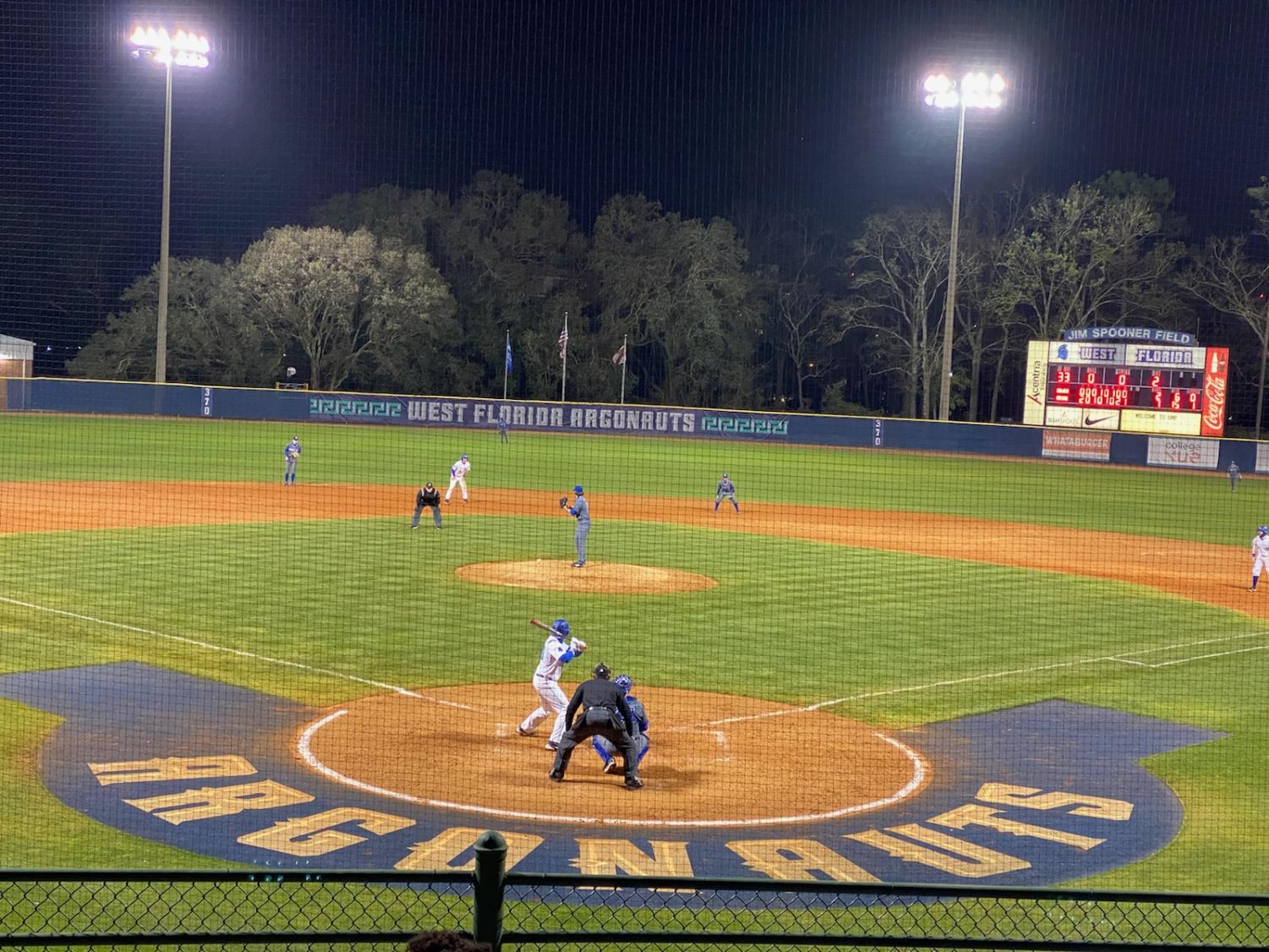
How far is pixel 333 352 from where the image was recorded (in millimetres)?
60469

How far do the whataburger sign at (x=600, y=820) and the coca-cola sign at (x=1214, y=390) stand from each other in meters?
31.7

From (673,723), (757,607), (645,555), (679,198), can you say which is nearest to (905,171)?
(679,198)

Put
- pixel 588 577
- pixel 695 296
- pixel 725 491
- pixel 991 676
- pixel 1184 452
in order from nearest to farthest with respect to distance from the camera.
Answer: pixel 991 676
pixel 588 577
pixel 725 491
pixel 1184 452
pixel 695 296

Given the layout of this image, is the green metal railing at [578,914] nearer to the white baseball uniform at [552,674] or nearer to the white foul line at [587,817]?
the white foul line at [587,817]

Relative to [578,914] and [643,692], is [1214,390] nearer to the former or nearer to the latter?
[643,692]

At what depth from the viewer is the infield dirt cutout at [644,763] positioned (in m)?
10.7

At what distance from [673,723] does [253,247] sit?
52.9 m

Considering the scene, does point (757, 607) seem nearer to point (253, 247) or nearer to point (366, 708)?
point (366, 708)

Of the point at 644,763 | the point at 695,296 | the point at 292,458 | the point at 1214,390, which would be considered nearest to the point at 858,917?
the point at 644,763

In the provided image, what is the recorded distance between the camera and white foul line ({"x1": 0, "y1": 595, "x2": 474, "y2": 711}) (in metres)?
14.3

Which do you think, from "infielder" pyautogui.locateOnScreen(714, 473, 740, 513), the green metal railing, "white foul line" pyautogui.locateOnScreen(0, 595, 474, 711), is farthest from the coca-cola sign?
the green metal railing

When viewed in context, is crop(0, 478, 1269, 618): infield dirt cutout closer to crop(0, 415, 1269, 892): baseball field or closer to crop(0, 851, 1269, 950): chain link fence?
crop(0, 415, 1269, 892): baseball field

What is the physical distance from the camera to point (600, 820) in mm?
10258

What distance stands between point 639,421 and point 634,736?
147 ft
